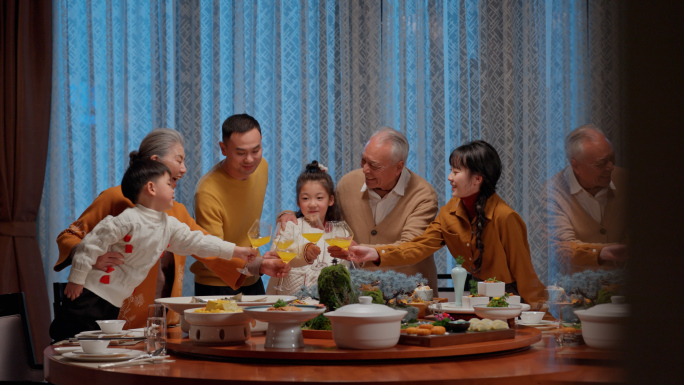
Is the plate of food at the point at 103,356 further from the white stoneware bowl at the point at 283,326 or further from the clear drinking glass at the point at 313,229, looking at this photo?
the clear drinking glass at the point at 313,229

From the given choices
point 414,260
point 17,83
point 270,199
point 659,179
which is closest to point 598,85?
point 659,179

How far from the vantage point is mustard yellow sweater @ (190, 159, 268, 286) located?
3.26 metres

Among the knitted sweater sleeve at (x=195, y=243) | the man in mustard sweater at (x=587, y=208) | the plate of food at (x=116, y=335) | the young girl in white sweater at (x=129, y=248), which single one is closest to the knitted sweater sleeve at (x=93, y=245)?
the young girl in white sweater at (x=129, y=248)

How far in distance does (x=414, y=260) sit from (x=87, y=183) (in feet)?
8.72

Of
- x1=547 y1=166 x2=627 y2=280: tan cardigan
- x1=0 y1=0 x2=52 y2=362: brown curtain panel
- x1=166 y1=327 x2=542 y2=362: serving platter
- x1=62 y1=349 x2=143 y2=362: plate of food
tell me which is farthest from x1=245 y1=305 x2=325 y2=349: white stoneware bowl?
x1=0 y1=0 x2=52 y2=362: brown curtain panel

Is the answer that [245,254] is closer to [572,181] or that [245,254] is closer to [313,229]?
[313,229]

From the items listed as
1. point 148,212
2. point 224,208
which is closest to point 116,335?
point 148,212

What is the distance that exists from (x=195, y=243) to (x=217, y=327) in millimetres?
1002

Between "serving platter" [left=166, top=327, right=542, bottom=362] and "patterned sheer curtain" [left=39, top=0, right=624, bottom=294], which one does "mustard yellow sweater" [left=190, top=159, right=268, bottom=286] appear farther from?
"serving platter" [left=166, top=327, right=542, bottom=362]

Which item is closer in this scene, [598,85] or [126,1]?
[598,85]

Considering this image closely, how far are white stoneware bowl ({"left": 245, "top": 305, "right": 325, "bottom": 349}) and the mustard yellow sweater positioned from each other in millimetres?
1672

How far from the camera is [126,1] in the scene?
4.61m

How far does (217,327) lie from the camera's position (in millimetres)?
1681

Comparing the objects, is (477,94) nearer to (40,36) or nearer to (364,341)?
(40,36)
